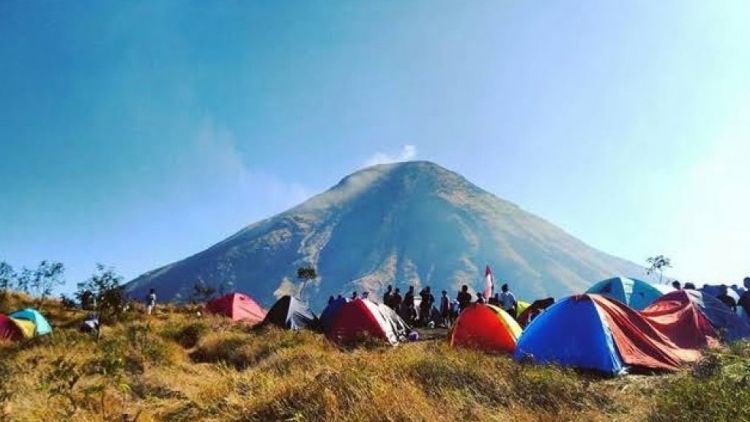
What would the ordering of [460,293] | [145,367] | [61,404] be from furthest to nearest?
[460,293] < [145,367] < [61,404]

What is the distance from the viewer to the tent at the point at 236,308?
3049 cm

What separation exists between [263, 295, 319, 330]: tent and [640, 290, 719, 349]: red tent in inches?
489

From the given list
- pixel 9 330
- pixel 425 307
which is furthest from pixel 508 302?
pixel 9 330

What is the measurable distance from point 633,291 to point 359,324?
396 inches

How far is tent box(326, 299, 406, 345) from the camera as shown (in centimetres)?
1867

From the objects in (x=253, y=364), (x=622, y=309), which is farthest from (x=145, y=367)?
(x=622, y=309)

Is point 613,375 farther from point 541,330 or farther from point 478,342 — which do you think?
point 478,342

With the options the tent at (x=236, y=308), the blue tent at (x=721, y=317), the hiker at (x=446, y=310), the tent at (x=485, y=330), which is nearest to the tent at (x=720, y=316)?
the blue tent at (x=721, y=317)

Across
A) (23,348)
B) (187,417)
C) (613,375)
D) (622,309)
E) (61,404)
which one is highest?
(23,348)

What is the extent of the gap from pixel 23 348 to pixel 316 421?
13814mm

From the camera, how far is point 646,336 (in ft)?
40.5

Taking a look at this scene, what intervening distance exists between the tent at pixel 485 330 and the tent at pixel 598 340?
199cm

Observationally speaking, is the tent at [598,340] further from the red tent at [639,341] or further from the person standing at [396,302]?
the person standing at [396,302]

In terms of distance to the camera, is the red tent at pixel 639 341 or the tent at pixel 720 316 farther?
the tent at pixel 720 316
